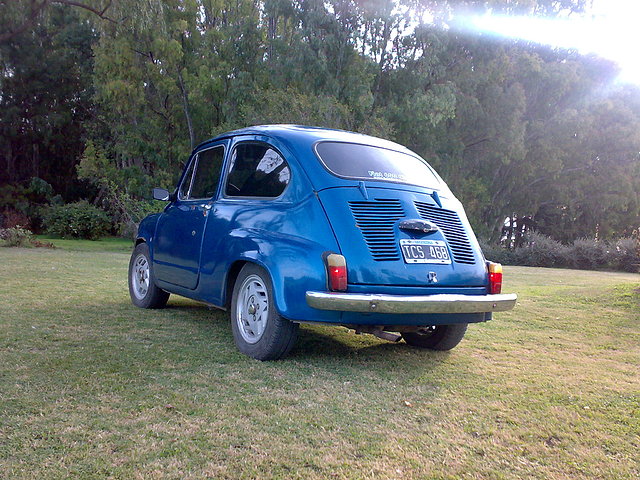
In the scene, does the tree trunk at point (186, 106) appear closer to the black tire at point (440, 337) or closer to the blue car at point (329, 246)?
the blue car at point (329, 246)

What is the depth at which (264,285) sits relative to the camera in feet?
15.0

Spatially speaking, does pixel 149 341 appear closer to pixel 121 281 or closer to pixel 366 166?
pixel 366 166

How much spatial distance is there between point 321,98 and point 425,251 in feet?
62.6

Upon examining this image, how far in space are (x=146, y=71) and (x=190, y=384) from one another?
24.3 metres

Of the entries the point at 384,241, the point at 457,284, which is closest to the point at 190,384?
the point at 384,241

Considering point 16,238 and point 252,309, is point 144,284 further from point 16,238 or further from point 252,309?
point 16,238

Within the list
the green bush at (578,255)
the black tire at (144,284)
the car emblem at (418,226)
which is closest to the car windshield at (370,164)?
the car emblem at (418,226)

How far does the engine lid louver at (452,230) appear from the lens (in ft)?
15.2

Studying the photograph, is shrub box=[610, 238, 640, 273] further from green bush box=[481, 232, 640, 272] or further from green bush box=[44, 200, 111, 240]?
green bush box=[44, 200, 111, 240]

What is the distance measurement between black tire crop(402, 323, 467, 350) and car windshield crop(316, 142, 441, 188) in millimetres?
1279

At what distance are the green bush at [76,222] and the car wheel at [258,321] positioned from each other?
2213 centimetres

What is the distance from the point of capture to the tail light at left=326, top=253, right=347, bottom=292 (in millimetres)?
4062

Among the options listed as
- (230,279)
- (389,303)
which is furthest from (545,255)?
(389,303)

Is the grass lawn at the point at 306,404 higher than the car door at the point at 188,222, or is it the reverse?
the car door at the point at 188,222
